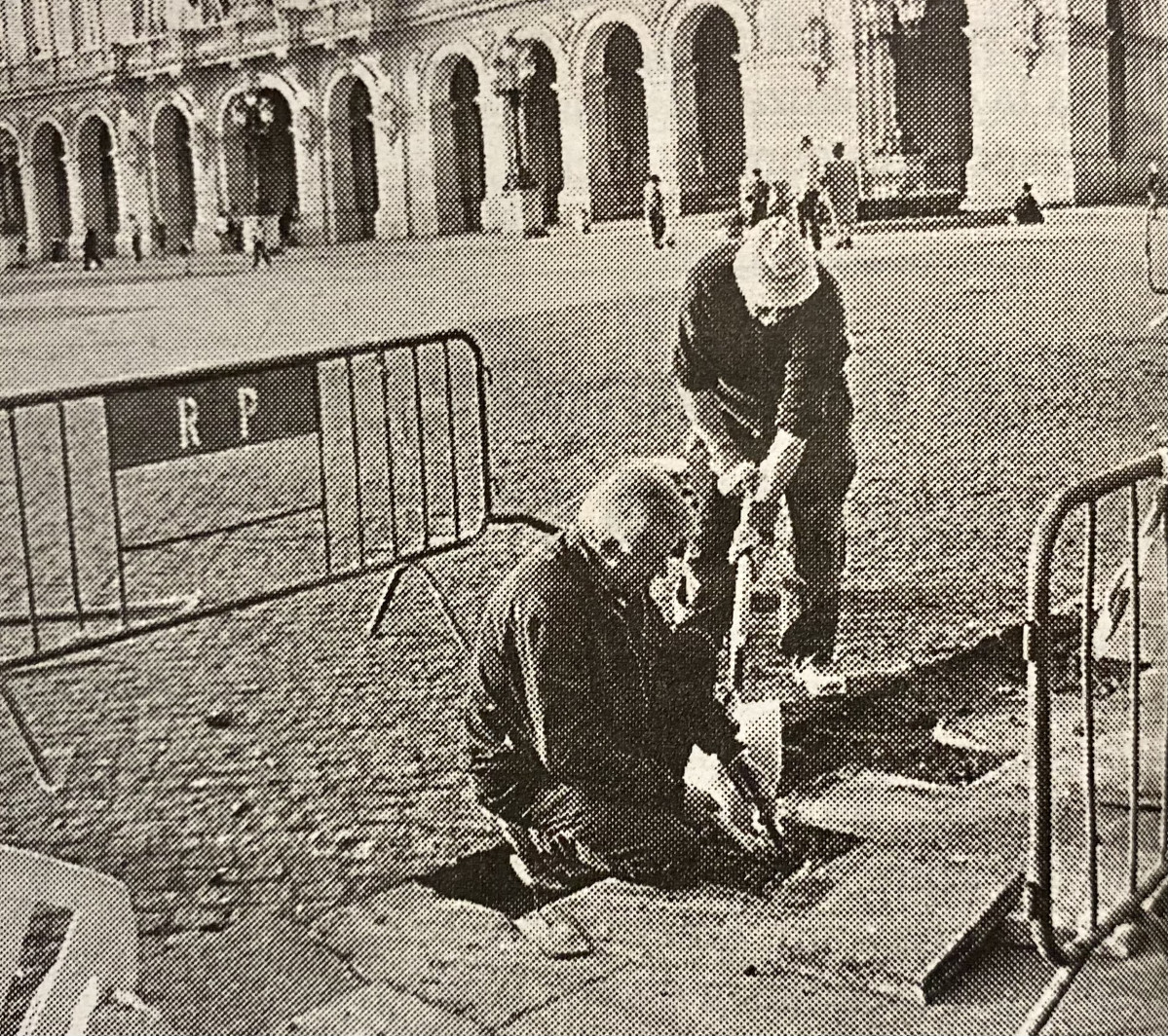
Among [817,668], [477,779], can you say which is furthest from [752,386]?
[477,779]

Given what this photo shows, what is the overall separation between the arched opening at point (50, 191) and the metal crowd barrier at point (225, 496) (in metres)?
0.34

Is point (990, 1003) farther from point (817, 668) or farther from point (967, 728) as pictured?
point (817, 668)

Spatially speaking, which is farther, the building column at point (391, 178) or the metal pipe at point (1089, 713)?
the building column at point (391, 178)

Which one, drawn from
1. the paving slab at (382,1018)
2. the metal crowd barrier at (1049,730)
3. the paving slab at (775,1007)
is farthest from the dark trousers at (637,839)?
the metal crowd barrier at (1049,730)

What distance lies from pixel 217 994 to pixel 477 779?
0.63 metres

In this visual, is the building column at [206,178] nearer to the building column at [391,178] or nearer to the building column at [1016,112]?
the building column at [391,178]

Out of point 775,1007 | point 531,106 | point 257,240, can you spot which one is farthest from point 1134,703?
point 257,240

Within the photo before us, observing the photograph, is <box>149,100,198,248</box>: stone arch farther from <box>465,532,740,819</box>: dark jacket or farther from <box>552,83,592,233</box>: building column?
<box>465,532,740,819</box>: dark jacket

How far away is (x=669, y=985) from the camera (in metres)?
2.28

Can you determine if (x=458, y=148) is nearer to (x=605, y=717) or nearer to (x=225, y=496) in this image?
(x=225, y=496)

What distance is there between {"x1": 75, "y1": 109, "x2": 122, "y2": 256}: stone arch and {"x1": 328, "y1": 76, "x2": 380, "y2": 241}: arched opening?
0.47 m

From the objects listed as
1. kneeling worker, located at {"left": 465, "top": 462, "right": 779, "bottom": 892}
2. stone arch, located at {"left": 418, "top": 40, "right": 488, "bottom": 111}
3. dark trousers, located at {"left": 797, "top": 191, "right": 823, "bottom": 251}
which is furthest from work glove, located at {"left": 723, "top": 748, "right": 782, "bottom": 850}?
stone arch, located at {"left": 418, "top": 40, "right": 488, "bottom": 111}

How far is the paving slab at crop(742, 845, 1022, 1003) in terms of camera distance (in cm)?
224

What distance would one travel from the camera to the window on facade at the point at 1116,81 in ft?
8.61
